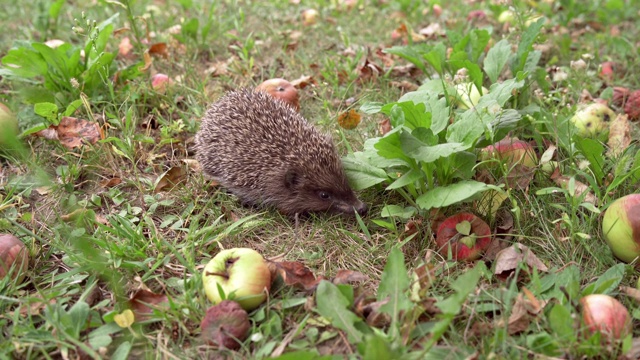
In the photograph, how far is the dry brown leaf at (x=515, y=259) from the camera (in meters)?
3.17

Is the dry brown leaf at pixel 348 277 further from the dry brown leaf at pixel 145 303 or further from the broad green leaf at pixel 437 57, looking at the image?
the broad green leaf at pixel 437 57

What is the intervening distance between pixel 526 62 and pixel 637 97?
3.39ft

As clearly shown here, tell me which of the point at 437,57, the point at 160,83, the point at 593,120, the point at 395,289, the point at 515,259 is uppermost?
the point at 437,57

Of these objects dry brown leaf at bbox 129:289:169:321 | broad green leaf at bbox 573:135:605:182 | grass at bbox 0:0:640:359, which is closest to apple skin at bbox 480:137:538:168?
grass at bbox 0:0:640:359

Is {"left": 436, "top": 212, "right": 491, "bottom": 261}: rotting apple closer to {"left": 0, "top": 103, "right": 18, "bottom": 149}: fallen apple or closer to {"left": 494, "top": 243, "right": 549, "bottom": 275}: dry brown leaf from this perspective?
{"left": 494, "top": 243, "right": 549, "bottom": 275}: dry brown leaf

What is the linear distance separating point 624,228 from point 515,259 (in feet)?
2.11

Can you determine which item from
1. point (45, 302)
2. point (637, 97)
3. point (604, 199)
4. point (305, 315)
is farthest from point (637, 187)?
point (45, 302)

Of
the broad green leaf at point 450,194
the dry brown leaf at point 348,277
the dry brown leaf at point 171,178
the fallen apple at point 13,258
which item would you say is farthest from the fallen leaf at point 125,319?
the broad green leaf at point 450,194

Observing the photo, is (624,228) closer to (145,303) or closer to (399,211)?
(399,211)

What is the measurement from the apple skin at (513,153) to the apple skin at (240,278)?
1833 mm

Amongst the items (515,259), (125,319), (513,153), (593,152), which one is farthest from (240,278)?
(593,152)

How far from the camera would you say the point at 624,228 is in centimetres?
311

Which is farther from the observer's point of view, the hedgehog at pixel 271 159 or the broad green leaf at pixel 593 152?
the hedgehog at pixel 271 159

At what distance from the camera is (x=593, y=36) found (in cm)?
650
